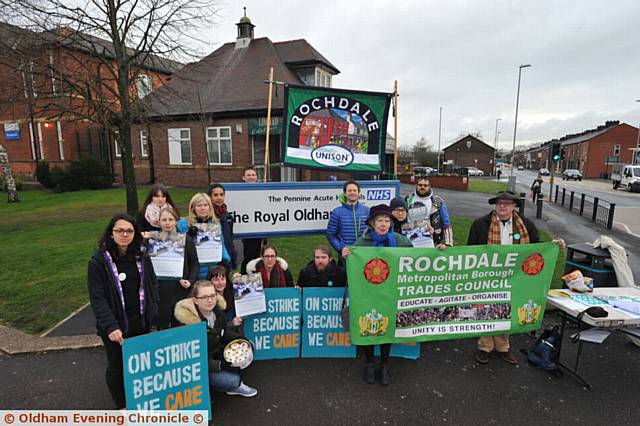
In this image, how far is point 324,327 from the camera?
4.23m

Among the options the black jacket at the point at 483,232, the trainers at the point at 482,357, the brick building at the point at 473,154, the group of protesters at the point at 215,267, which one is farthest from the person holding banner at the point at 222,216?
the brick building at the point at 473,154

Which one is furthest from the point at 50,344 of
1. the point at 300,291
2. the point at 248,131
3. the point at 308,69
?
the point at 308,69

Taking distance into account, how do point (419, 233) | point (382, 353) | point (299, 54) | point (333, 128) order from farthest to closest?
point (299, 54)
point (333, 128)
point (419, 233)
point (382, 353)

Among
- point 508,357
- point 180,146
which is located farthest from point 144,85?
point 508,357

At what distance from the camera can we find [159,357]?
2.94 m

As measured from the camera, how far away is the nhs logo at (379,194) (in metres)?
5.73

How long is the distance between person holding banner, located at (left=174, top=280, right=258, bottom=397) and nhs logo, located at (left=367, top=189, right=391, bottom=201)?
3101 millimetres

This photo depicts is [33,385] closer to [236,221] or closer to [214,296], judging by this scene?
[214,296]

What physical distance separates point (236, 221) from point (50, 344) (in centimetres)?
Answer: 266

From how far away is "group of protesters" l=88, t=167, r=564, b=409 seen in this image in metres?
2.97

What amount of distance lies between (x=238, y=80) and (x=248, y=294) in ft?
74.2

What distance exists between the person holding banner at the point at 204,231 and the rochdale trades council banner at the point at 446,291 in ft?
5.03

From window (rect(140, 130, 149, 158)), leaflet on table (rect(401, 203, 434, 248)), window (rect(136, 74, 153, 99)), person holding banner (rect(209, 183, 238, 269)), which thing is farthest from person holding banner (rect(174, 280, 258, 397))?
window (rect(140, 130, 149, 158))

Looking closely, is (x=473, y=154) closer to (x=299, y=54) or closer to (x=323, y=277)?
(x=299, y=54)
